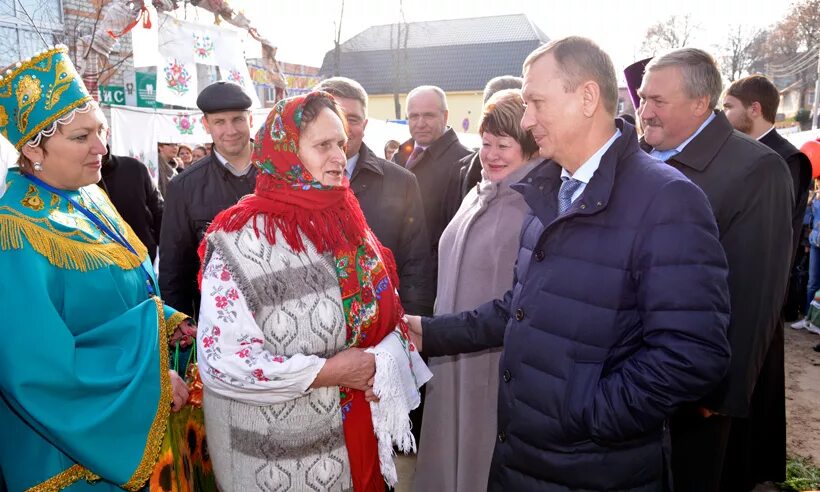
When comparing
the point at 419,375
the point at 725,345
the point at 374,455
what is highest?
the point at 725,345

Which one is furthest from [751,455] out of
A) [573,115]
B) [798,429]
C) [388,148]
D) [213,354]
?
[388,148]

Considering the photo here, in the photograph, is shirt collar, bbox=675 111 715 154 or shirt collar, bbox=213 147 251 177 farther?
shirt collar, bbox=213 147 251 177

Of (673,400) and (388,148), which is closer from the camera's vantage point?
(673,400)

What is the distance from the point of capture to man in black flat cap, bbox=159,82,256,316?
3.49m

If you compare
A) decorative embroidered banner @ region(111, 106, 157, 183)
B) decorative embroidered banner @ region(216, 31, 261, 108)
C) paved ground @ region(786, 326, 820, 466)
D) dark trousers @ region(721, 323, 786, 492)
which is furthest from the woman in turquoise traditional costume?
decorative embroidered banner @ region(111, 106, 157, 183)

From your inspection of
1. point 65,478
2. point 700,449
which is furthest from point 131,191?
point 700,449

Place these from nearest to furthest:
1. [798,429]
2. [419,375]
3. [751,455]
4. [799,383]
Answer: [419,375]
[751,455]
[798,429]
[799,383]

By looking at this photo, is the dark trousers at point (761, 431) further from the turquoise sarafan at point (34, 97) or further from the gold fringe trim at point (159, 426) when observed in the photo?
the turquoise sarafan at point (34, 97)

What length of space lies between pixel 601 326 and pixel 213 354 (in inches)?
49.4

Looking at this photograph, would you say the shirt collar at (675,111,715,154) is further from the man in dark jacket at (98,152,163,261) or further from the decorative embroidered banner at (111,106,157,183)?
the decorative embroidered banner at (111,106,157,183)

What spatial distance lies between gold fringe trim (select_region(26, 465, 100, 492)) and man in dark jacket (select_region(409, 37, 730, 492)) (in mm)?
1551

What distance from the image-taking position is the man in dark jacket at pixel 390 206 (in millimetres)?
3434

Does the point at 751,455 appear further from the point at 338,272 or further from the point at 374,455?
the point at 338,272

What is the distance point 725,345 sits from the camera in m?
1.62
